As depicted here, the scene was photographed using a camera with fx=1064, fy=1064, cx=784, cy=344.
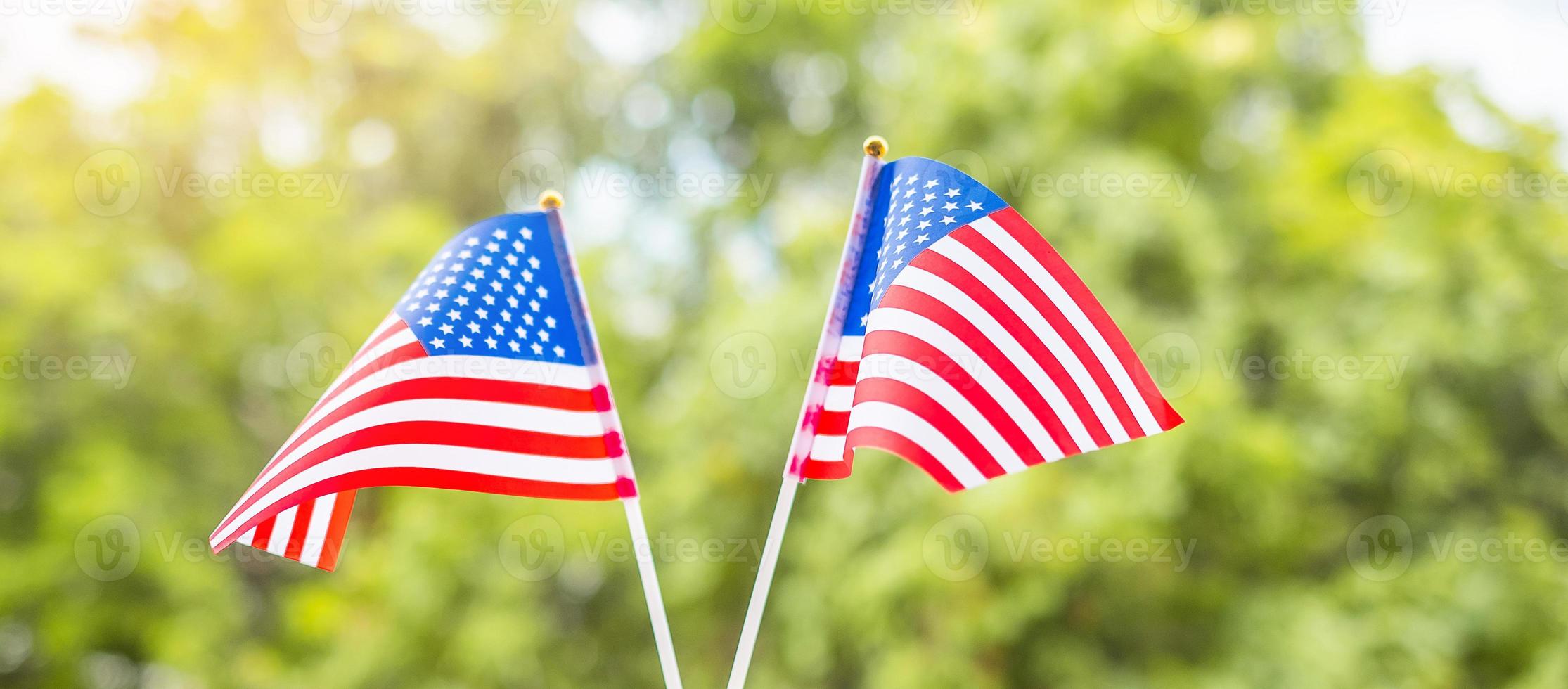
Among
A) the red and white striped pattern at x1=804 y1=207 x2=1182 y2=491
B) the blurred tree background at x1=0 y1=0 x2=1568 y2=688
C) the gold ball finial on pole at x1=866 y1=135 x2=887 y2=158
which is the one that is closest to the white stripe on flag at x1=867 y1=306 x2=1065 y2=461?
the red and white striped pattern at x1=804 y1=207 x2=1182 y2=491

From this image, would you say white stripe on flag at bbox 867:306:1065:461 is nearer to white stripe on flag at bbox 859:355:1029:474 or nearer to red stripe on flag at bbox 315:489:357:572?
white stripe on flag at bbox 859:355:1029:474

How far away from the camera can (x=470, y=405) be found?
9.55 ft

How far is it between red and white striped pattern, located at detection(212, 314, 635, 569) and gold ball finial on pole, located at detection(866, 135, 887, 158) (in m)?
0.99

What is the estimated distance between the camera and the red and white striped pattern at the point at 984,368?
2816 millimetres

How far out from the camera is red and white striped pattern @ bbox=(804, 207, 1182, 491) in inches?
111

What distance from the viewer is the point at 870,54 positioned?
13.1 m

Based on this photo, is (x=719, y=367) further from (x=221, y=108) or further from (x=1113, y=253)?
(x=221, y=108)

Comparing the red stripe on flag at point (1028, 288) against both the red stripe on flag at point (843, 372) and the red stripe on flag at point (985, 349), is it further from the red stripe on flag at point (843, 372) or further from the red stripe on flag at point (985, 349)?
the red stripe on flag at point (843, 372)

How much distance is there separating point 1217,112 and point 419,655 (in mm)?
8593

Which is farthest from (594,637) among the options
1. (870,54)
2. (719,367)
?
(870,54)

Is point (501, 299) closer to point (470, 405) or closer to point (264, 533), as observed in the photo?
point (470, 405)

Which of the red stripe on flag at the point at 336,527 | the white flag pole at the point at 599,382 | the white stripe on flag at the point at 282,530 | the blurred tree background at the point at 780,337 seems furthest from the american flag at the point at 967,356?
the blurred tree background at the point at 780,337

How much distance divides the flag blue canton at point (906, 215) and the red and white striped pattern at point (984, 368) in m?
0.03

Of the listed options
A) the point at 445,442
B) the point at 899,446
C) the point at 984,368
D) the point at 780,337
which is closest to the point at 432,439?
the point at 445,442
